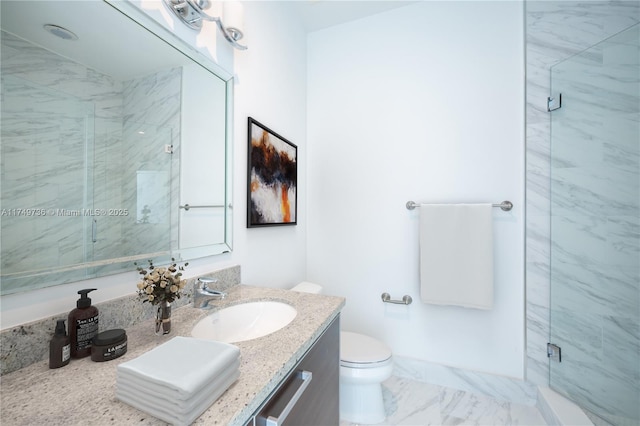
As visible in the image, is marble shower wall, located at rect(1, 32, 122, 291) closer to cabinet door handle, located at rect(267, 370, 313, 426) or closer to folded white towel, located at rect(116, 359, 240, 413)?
folded white towel, located at rect(116, 359, 240, 413)

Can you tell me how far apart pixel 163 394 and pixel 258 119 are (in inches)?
52.0

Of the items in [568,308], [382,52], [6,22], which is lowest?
[568,308]

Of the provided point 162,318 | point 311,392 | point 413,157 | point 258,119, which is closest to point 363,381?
point 311,392

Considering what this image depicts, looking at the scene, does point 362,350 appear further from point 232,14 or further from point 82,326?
point 232,14

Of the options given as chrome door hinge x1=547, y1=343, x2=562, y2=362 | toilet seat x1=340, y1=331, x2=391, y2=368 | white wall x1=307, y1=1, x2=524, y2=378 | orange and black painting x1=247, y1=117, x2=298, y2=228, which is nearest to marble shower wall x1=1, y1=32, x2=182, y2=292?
orange and black painting x1=247, y1=117, x2=298, y2=228

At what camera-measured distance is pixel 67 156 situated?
2.18ft

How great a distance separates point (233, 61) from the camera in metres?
1.28

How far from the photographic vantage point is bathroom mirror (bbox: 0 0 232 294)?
1.94 feet

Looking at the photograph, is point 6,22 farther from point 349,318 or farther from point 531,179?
point 531,179

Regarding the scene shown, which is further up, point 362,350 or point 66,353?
point 66,353

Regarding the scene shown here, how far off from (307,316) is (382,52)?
6.15ft

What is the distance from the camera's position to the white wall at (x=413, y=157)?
1651 mm

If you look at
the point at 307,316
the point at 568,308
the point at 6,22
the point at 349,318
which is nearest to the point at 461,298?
the point at 568,308

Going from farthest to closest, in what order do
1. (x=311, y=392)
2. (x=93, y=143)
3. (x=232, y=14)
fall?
(x=232, y=14), (x=311, y=392), (x=93, y=143)
